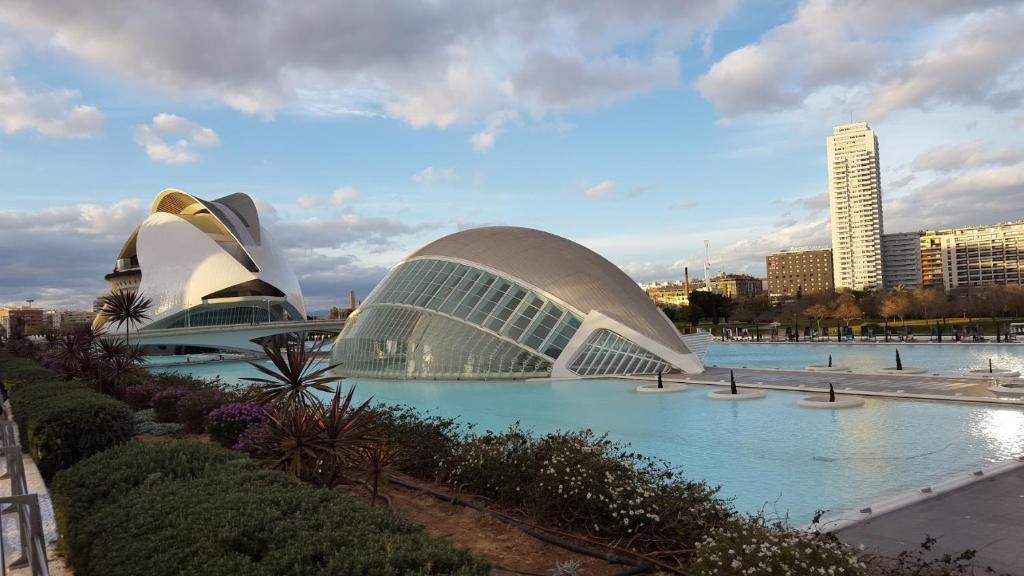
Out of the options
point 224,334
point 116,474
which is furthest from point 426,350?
point 224,334

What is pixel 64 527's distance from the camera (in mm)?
6840

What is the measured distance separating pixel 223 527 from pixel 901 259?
18557 centimetres

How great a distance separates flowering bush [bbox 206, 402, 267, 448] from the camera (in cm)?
1258

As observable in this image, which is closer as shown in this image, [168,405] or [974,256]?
[168,405]

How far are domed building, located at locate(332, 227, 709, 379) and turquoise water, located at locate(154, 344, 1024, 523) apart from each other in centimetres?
395

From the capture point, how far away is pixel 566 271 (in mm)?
30859

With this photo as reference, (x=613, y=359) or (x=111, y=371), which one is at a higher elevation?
(x=111, y=371)

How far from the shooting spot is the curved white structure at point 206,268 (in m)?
71.9

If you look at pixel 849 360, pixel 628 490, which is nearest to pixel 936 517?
pixel 628 490

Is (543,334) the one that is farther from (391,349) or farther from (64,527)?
(64,527)

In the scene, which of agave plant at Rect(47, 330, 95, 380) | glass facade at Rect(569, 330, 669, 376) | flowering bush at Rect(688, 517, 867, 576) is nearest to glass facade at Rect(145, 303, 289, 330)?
agave plant at Rect(47, 330, 95, 380)

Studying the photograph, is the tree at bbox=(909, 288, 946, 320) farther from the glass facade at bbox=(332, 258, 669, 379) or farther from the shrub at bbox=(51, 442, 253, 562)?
the shrub at bbox=(51, 442, 253, 562)

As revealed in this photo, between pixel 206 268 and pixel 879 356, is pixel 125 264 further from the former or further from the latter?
pixel 879 356

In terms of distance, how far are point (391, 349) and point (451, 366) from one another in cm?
397
